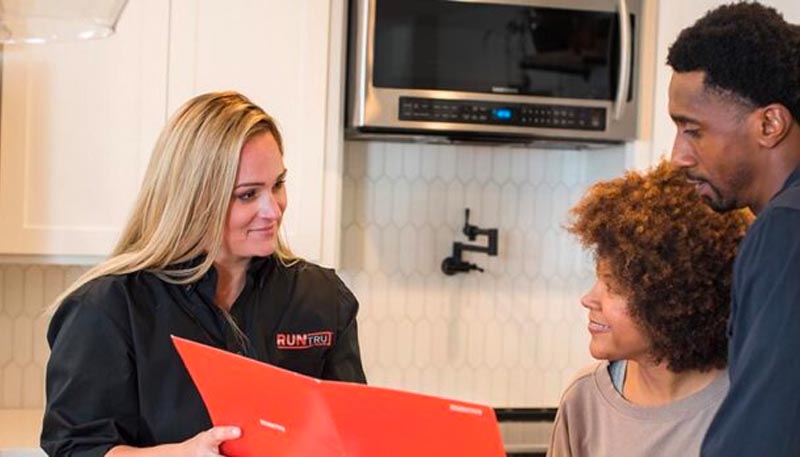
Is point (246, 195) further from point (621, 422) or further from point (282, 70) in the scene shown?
point (282, 70)

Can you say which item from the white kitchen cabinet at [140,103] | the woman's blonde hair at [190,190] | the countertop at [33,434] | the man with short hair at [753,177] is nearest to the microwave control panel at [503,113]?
the white kitchen cabinet at [140,103]

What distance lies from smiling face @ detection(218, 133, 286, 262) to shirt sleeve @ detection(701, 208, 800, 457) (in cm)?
82

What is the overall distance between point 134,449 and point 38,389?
53.3 inches

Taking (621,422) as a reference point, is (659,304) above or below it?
above

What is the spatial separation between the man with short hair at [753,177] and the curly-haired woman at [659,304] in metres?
0.12

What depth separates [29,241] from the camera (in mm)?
2400

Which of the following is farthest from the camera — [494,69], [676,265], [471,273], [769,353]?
[471,273]

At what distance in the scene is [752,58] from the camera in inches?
46.3

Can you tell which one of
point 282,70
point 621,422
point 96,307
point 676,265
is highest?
point 282,70

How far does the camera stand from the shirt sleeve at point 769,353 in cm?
100

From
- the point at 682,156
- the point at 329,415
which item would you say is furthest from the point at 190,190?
the point at 682,156

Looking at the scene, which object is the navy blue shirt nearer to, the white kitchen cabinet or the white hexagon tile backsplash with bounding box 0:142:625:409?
the white kitchen cabinet

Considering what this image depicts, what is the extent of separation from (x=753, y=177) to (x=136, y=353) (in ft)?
3.09

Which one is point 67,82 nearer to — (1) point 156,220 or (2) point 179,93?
(2) point 179,93
